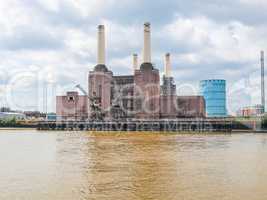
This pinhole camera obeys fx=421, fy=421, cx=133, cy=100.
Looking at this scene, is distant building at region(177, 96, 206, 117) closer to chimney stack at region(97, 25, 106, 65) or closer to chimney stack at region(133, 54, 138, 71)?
chimney stack at region(133, 54, 138, 71)

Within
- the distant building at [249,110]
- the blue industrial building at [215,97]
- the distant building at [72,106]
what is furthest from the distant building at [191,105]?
the distant building at [249,110]

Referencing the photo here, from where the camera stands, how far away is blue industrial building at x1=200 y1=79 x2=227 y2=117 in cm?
12262

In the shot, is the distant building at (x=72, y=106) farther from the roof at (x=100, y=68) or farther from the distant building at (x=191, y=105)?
the distant building at (x=191, y=105)

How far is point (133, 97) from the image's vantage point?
9062cm

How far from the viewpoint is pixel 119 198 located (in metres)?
12.6

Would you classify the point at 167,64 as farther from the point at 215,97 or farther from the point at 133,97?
the point at 215,97

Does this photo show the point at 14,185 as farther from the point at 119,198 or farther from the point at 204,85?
the point at 204,85

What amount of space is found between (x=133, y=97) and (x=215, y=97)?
39933 mm

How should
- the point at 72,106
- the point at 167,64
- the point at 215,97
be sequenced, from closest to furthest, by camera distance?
the point at 167,64 < the point at 72,106 < the point at 215,97

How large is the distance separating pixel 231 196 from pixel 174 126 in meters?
70.6

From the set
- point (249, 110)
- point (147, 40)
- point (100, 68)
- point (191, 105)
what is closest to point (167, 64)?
point (191, 105)

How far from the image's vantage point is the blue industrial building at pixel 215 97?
12262cm

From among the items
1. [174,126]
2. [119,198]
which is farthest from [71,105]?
[119,198]

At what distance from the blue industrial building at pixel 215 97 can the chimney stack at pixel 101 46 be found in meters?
48.0
